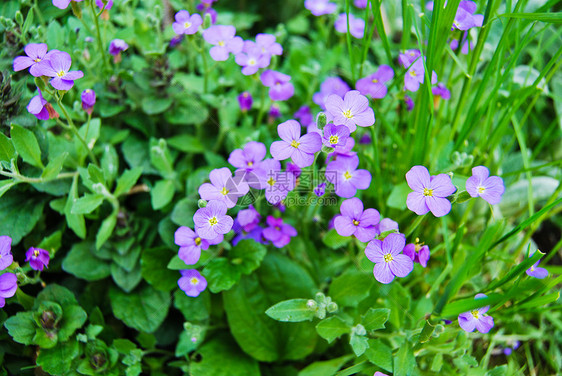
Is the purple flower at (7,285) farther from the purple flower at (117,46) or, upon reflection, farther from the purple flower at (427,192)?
the purple flower at (427,192)

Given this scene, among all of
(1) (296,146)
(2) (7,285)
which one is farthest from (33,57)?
(1) (296,146)

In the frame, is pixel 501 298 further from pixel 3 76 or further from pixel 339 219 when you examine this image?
pixel 3 76

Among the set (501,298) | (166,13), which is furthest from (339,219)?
(166,13)

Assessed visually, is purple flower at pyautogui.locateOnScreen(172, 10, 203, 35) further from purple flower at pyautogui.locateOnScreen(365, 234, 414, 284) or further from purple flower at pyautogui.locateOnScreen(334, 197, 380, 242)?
purple flower at pyautogui.locateOnScreen(365, 234, 414, 284)

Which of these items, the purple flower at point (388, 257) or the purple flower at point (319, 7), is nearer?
the purple flower at point (388, 257)

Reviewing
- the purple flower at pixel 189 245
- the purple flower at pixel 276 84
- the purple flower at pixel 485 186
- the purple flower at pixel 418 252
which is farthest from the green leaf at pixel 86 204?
the purple flower at pixel 485 186

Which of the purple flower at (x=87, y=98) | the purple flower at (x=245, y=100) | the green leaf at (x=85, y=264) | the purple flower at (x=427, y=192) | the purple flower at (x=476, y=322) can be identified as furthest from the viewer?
the purple flower at (x=245, y=100)

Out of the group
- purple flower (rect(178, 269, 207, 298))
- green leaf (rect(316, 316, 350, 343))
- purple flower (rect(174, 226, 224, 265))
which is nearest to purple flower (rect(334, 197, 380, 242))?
green leaf (rect(316, 316, 350, 343))

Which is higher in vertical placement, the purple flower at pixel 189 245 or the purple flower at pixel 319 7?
the purple flower at pixel 319 7
